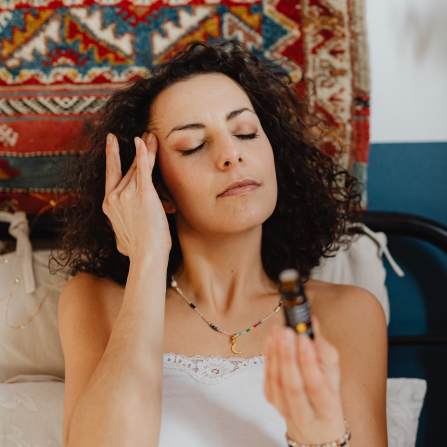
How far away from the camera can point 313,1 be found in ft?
4.91

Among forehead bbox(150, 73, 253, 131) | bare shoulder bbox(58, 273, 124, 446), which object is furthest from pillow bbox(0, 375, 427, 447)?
forehead bbox(150, 73, 253, 131)

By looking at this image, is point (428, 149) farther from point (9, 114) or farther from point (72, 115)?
point (9, 114)

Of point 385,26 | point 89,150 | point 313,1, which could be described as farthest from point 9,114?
point 385,26

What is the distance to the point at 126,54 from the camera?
1.56m

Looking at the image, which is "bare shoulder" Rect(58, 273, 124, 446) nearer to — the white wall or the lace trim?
the lace trim

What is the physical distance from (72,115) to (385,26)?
1.14 meters

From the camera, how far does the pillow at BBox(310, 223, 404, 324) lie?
1511mm

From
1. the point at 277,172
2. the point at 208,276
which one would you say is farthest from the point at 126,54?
the point at 208,276

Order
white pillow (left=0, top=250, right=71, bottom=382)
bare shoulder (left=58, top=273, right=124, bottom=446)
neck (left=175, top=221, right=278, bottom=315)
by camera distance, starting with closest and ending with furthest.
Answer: bare shoulder (left=58, top=273, right=124, bottom=446)
neck (left=175, top=221, right=278, bottom=315)
white pillow (left=0, top=250, right=71, bottom=382)

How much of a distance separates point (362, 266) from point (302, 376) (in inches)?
34.3

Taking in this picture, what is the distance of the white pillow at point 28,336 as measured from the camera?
1414mm

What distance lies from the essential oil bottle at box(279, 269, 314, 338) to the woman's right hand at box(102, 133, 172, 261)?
500mm

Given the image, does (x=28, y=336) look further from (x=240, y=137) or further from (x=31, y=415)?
(x=240, y=137)

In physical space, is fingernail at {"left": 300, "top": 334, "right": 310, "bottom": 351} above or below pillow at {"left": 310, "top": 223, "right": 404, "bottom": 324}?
below
